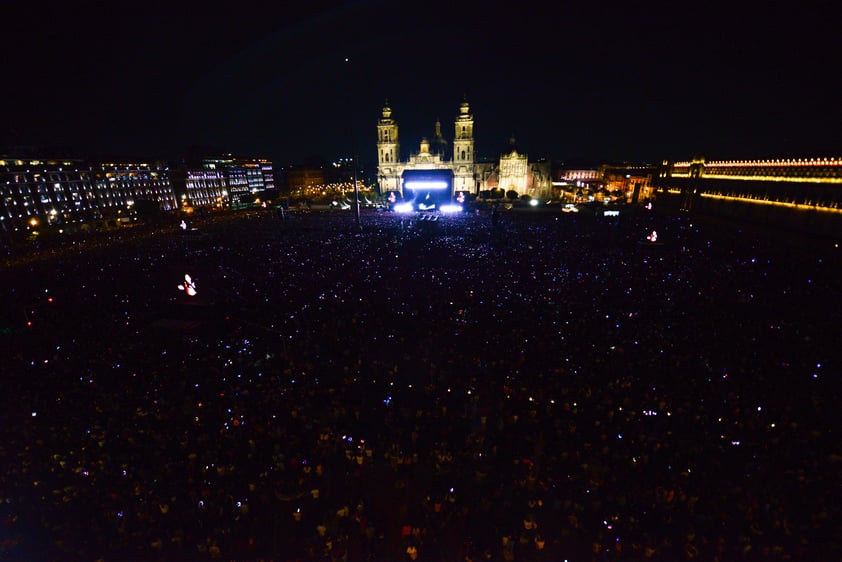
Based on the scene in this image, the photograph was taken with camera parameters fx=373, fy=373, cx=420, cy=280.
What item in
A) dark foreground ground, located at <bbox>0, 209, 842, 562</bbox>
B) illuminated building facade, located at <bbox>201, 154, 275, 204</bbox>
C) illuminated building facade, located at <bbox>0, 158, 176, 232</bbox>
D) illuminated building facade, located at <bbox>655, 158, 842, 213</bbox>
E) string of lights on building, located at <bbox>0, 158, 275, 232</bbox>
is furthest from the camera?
illuminated building facade, located at <bbox>201, 154, 275, 204</bbox>

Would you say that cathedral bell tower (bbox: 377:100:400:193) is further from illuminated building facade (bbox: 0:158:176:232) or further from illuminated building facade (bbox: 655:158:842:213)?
illuminated building facade (bbox: 655:158:842:213)

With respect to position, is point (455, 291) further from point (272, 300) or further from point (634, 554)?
point (634, 554)

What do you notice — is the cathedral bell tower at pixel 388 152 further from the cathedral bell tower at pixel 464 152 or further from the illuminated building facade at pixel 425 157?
the cathedral bell tower at pixel 464 152

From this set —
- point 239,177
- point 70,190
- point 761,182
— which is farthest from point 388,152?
point 761,182

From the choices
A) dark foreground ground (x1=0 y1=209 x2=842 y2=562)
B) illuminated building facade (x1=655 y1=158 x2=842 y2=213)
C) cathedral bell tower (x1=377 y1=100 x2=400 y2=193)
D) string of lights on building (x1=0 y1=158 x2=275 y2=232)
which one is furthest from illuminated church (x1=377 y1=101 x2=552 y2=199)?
dark foreground ground (x1=0 y1=209 x2=842 y2=562)

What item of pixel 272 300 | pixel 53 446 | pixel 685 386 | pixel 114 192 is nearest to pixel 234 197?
pixel 114 192
